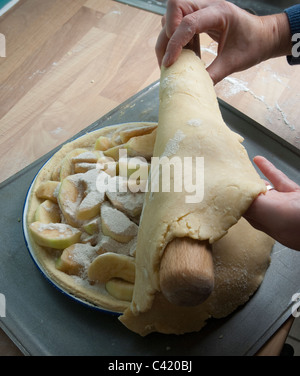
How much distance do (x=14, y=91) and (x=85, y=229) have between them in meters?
0.99

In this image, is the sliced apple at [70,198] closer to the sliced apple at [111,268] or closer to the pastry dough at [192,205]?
the sliced apple at [111,268]

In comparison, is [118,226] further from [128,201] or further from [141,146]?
[141,146]

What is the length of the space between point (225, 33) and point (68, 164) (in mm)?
733

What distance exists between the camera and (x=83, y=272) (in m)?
1.24

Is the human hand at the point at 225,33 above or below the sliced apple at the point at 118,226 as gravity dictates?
above

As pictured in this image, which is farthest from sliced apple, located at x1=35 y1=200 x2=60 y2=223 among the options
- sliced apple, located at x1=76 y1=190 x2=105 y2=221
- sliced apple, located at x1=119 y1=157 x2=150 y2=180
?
sliced apple, located at x1=119 y1=157 x2=150 y2=180

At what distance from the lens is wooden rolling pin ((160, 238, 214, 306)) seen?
82cm

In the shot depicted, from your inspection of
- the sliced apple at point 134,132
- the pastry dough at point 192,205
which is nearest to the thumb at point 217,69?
the pastry dough at point 192,205

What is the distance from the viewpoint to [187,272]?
81 centimetres

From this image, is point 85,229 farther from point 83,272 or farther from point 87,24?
point 87,24

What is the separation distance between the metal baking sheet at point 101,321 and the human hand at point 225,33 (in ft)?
2.33

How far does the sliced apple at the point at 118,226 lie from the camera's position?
A: 4.04 feet

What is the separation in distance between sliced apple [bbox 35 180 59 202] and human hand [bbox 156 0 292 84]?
0.55 meters

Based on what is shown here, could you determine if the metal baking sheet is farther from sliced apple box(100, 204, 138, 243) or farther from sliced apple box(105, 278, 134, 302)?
sliced apple box(100, 204, 138, 243)
